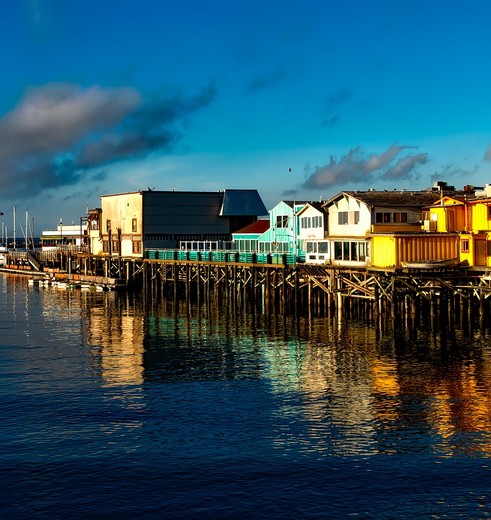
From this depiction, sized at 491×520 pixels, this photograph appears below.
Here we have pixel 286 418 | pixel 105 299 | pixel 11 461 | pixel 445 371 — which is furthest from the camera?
pixel 105 299

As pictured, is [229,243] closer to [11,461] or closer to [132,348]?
[132,348]

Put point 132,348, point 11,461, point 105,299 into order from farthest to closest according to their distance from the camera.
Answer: point 105,299
point 132,348
point 11,461

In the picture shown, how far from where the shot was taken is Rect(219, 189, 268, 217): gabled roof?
11369cm

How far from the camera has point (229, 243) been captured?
10438cm

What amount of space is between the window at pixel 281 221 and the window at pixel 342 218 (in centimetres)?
1257

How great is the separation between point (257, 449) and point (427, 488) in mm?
7197

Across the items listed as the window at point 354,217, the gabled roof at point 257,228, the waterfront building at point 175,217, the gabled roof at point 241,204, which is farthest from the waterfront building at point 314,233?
the gabled roof at point 241,204

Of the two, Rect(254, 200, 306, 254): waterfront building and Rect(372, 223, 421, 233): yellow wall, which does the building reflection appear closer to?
Rect(254, 200, 306, 254): waterfront building

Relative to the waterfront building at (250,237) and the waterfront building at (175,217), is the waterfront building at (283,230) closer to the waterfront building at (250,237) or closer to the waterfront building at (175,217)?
the waterfront building at (250,237)

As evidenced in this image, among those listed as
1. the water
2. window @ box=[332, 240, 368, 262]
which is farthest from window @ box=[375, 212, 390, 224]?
the water

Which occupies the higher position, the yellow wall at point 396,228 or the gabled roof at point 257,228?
the gabled roof at point 257,228

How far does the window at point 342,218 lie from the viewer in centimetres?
7325

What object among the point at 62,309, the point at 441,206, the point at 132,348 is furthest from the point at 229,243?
the point at 132,348

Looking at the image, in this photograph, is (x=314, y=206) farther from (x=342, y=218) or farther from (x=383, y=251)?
(x=383, y=251)
